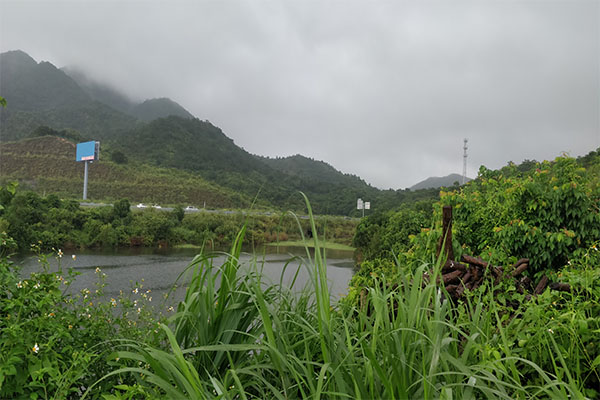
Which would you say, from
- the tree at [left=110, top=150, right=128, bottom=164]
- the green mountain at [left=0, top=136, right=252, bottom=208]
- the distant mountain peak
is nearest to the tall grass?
the green mountain at [left=0, top=136, right=252, bottom=208]

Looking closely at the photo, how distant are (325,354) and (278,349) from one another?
0.17 m

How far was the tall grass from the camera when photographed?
0.67m

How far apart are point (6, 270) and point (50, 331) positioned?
0.26 meters

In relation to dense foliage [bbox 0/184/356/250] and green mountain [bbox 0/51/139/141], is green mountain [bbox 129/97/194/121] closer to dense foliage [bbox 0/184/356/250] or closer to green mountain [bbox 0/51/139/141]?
green mountain [bbox 0/51/139/141]

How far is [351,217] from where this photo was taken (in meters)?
15.8

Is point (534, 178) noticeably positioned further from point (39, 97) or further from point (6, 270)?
point (39, 97)

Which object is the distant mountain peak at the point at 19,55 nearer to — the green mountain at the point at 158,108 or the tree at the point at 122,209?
the green mountain at the point at 158,108

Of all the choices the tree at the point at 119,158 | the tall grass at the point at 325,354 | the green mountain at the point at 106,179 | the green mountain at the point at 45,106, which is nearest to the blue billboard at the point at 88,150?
the green mountain at the point at 106,179

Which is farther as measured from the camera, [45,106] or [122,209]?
[45,106]

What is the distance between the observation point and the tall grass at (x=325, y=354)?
2.21 feet

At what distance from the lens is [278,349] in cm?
85

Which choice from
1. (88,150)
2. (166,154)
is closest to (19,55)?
(166,154)

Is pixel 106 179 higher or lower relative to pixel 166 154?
lower

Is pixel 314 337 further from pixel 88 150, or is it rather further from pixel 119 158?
pixel 119 158
